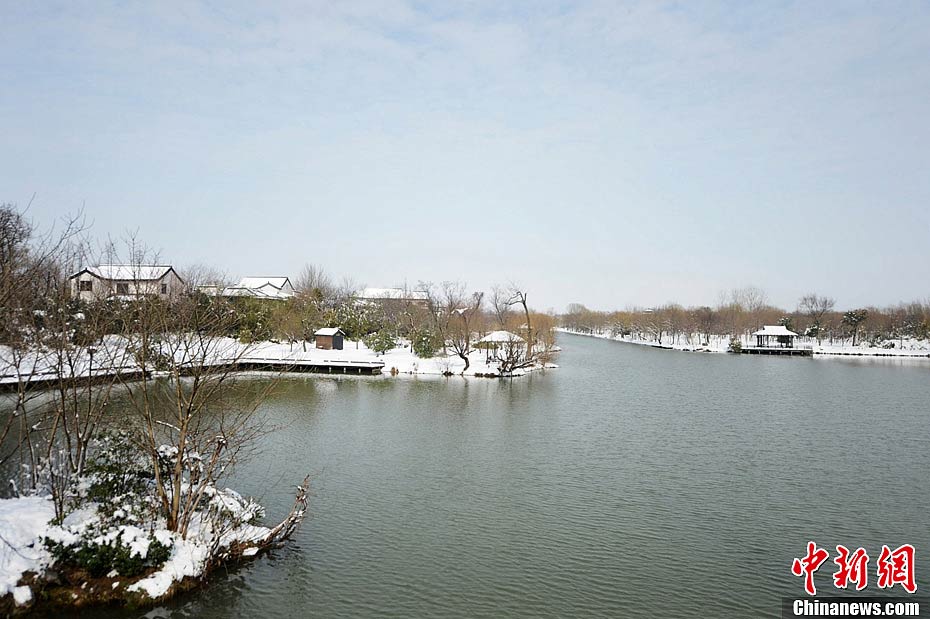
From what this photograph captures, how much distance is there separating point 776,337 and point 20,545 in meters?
63.1

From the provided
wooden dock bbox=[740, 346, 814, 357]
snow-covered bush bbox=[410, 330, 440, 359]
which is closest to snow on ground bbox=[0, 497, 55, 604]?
snow-covered bush bbox=[410, 330, 440, 359]

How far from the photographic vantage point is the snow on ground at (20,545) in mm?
6207

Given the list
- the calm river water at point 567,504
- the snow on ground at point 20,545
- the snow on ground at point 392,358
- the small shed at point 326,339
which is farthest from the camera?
the small shed at point 326,339

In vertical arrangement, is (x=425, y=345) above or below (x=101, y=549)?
above

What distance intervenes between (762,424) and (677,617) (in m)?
13.2

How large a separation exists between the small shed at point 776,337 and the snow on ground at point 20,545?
192 feet

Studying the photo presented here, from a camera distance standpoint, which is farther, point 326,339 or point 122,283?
point 326,339

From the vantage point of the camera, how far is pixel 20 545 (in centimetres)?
651

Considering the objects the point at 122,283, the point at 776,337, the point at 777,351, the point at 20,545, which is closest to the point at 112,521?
the point at 20,545

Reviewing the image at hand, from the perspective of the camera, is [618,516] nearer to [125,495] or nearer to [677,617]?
[677,617]

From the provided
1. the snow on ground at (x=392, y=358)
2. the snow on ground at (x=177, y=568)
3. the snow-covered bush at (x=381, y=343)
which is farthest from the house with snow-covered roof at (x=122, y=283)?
the snow-covered bush at (x=381, y=343)

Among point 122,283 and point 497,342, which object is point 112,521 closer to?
point 122,283

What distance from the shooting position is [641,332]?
260 feet

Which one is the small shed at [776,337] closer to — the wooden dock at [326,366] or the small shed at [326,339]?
the small shed at [326,339]
